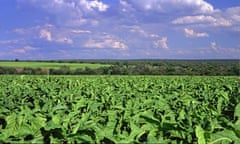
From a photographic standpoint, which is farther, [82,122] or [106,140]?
[82,122]

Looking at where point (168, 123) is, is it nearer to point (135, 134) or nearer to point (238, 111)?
point (135, 134)

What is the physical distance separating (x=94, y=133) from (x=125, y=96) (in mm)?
7830

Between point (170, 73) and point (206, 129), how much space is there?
87.9 meters

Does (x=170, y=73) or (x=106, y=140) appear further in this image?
(x=170, y=73)

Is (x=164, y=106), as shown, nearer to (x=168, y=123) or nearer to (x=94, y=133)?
(x=168, y=123)

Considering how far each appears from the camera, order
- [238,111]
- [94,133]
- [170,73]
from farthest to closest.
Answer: [170,73]
[238,111]
[94,133]

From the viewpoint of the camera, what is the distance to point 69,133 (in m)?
4.03

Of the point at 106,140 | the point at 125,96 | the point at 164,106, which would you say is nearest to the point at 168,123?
the point at 106,140

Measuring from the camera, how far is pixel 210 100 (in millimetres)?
12031

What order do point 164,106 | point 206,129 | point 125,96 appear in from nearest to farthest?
point 206,129
point 164,106
point 125,96

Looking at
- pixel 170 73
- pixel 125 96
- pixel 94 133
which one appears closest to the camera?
pixel 94 133

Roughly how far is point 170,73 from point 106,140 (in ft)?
290

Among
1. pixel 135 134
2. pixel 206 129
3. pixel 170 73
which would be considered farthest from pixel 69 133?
pixel 170 73

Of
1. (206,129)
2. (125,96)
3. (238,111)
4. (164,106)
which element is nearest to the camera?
(206,129)
